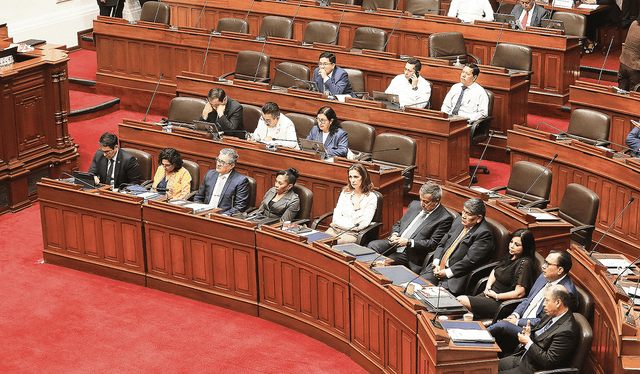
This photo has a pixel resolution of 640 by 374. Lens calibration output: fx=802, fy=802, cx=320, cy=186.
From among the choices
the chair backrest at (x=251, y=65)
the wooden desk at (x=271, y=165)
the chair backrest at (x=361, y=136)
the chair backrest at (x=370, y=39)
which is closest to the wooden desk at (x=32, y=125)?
the wooden desk at (x=271, y=165)

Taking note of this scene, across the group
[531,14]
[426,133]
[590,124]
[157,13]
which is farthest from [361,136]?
[157,13]

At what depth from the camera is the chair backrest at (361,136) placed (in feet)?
20.5

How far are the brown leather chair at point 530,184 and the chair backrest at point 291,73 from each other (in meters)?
2.46

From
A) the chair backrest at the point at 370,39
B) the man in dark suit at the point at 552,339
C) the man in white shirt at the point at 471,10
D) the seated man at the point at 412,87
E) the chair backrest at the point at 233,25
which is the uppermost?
the man in white shirt at the point at 471,10

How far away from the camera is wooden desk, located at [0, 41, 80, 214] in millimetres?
6559

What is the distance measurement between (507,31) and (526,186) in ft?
8.59

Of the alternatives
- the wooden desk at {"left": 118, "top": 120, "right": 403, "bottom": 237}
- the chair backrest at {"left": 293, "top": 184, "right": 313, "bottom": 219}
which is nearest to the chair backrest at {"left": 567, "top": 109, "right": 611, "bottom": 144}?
the wooden desk at {"left": 118, "top": 120, "right": 403, "bottom": 237}

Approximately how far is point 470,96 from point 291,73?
67.6 inches

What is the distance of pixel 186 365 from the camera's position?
4.55 meters

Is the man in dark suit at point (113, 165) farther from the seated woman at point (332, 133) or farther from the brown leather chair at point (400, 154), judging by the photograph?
the brown leather chair at point (400, 154)

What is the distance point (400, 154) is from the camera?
→ 19.9 feet

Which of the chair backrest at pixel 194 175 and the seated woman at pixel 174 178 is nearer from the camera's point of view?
the seated woman at pixel 174 178

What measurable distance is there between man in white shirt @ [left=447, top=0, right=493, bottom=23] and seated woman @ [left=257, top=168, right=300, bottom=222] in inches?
145

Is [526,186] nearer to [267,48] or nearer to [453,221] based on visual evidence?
[453,221]
